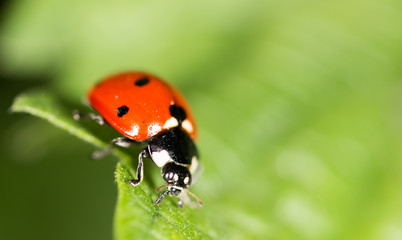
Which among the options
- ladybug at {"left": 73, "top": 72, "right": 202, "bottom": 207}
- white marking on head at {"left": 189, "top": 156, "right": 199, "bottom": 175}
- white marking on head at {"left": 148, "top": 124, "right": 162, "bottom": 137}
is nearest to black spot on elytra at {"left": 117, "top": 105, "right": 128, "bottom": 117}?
ladybug at {"left": 73, "top": 72, "right": 202, "bottom": 207}

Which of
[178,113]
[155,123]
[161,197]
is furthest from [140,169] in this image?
[178,113]

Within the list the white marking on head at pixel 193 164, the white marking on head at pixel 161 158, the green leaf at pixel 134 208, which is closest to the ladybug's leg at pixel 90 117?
the green leaf at pixel 134 208

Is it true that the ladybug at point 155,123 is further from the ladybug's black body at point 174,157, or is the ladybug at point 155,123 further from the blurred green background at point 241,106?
the blurred green background at point 241,106

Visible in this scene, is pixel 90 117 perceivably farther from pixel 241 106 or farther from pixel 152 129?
pixel 241 106

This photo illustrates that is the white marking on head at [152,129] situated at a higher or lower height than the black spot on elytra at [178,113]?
lower

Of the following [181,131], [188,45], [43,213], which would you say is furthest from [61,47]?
[181,131]
